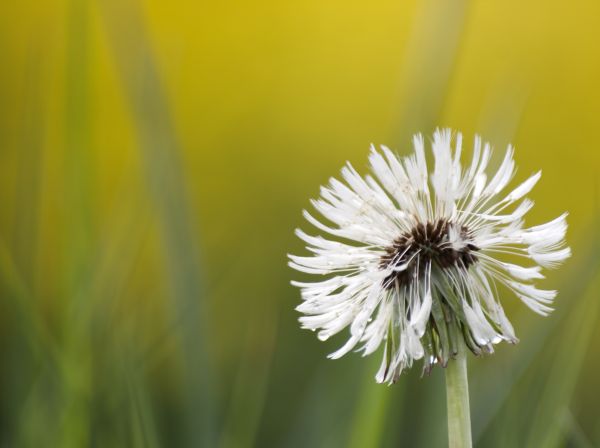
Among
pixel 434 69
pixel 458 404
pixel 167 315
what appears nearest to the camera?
pixel 458 404

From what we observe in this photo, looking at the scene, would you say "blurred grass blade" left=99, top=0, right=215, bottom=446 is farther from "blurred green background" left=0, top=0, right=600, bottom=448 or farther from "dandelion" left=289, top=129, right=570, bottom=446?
"dandelion" left=289, top=129, right=570, bottom=446

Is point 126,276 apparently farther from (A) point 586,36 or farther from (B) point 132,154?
(A) point 586,36

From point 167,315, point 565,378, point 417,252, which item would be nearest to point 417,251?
point 417,252

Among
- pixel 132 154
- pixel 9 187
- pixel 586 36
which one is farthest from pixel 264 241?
pixel 132 154

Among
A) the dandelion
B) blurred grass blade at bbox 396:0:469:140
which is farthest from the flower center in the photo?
blurred grass blade at bbox 396:0:469:140

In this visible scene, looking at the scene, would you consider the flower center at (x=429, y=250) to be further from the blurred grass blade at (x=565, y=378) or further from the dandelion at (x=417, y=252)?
the blurred grass blade at (x=565, y=378)

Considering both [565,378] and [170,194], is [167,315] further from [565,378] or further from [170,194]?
[565,378]
